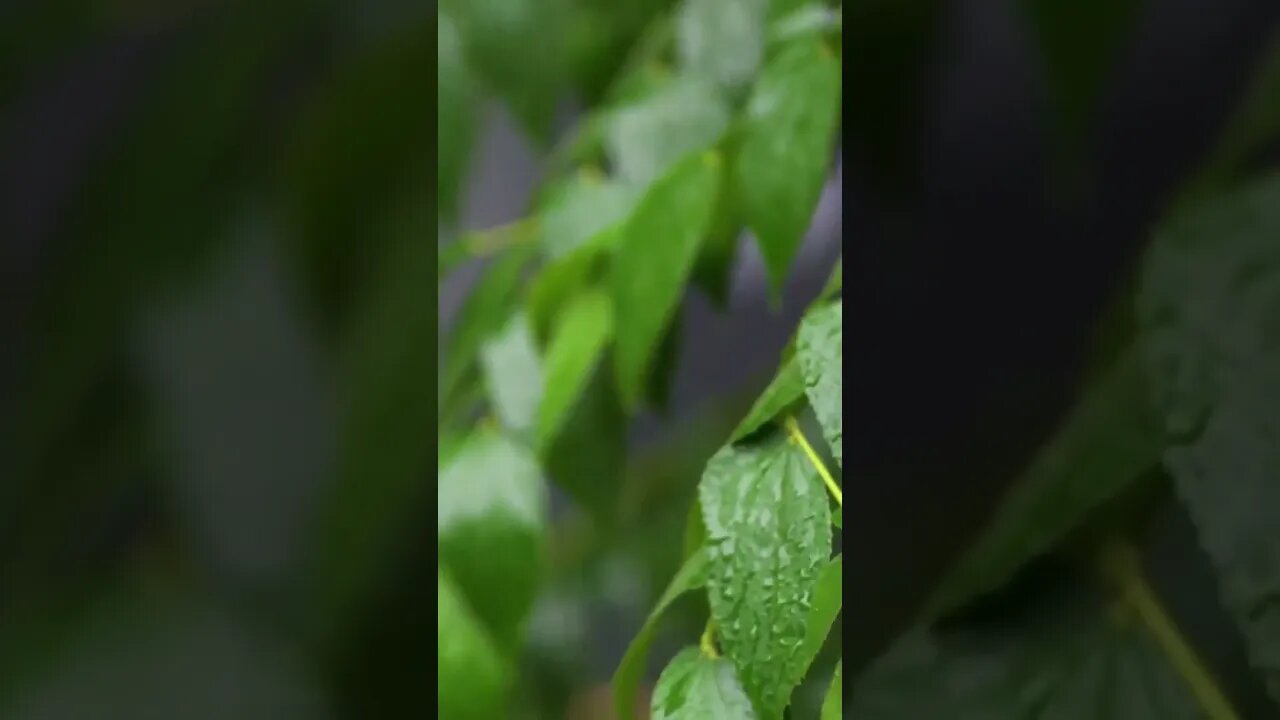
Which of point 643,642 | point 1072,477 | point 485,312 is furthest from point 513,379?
point 1072,477

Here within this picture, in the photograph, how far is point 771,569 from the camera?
43 cm

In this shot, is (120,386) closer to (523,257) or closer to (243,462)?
(243,462)

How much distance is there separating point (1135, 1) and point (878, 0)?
93mm

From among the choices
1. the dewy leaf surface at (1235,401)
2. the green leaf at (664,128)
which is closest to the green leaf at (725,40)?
the green leaf at (664,128)

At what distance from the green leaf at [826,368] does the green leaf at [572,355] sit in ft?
0.34

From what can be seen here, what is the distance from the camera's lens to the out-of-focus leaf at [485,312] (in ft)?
1.75

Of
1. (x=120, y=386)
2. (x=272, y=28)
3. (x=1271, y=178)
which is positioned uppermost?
(x=272, y=28)

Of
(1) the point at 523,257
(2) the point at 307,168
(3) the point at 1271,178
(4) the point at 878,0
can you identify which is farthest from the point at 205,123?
(3) the point at 1271,178

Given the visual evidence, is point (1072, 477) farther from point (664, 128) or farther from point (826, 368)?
point (664, 128)

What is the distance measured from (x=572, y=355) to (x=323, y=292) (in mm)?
115

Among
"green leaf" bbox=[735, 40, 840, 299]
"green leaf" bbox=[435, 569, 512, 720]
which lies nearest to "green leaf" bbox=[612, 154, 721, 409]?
"green leaf" bbox=[735, 40, 840, 299]

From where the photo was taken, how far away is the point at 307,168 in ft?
1.50

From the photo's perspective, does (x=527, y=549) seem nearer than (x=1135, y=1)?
No

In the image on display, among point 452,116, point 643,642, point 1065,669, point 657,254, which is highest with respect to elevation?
point 452,116
